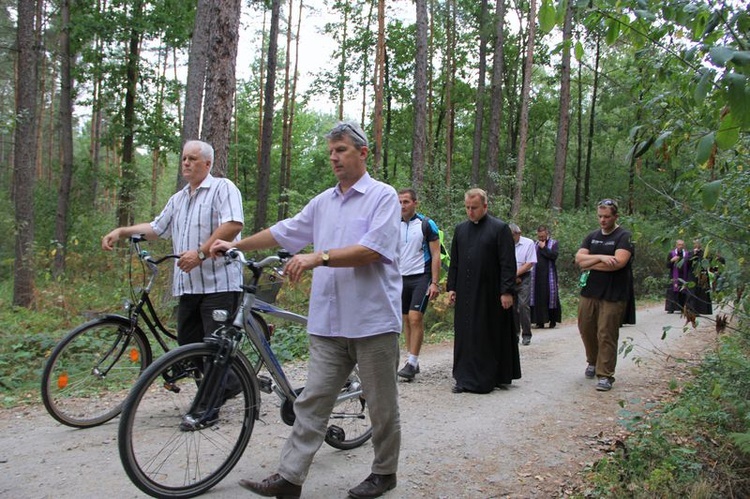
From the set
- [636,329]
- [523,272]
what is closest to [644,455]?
[523,272]

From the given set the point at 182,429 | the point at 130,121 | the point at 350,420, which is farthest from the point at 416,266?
the point at 130,121

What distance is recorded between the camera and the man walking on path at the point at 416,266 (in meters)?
6.82

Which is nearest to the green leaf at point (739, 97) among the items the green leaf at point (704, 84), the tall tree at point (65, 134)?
the green leaf at point (704, 84)

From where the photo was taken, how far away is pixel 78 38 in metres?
18.2

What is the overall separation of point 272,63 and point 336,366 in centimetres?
2031

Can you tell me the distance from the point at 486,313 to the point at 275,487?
398 centimetres

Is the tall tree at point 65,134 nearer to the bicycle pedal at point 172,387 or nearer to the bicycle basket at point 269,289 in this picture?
the bicycle basket at point 269,289

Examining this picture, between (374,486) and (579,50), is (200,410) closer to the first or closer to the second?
(374,486)

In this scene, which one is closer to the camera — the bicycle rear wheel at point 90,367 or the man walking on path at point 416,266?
the bicycle rear wheel at point 90,367

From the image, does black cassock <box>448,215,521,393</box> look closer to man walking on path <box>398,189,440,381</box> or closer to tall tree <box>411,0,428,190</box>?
man walking on path <box>398,189,440,381</box>

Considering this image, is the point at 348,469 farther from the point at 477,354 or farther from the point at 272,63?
the point at 272,63

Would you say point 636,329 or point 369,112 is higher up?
point 369,112

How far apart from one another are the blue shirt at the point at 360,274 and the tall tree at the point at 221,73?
619 centimetres

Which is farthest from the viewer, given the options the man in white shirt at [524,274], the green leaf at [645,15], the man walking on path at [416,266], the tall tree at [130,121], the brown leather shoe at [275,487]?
the tall tree at [130,121]
